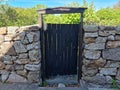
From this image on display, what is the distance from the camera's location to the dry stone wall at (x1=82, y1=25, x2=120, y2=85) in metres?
5.75

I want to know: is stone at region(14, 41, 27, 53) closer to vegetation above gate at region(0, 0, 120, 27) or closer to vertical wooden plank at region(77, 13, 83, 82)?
vertical wooden plank at region(77, 13, 83, 82)

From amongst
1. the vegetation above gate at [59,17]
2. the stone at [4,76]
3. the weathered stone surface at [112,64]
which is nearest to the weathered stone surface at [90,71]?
the weathered stone surface at [112,64]

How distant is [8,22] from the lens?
27.3 ft

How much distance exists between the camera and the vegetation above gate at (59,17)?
27.1ft

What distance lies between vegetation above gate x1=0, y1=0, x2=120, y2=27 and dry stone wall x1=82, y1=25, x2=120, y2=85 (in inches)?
94.2

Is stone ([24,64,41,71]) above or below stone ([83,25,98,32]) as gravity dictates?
below

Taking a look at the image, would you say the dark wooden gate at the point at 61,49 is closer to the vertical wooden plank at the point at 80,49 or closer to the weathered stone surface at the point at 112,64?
the vertical wooden plank at the point at 80,49

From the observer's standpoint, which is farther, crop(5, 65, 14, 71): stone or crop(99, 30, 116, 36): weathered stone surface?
crop(5, 65, 14, 71): stone

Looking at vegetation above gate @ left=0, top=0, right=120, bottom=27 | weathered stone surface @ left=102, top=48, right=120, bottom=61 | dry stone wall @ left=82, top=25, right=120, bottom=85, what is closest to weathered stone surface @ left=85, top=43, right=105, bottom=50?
dry stone wall @ left=82, top=25, right=120, bottom=85

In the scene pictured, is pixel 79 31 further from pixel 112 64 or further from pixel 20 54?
pixel 20 54

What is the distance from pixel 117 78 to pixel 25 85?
224 centimetres

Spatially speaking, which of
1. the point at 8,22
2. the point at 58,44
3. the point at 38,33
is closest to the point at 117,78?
the point at 58,44

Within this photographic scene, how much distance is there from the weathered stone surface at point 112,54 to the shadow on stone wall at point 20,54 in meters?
Answer: 1.61

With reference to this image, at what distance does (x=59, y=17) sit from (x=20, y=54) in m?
3.81
